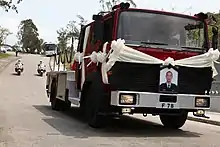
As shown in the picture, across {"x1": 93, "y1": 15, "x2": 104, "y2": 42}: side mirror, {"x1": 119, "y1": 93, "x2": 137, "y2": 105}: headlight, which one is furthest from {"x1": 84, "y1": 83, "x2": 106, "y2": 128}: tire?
{"x1": 93, "y1": 15, "x2": 104, "y2": 42}: side mirror

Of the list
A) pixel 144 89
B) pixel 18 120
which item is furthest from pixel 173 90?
pixel 18 120

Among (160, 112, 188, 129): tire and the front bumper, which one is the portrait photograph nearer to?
the front bumper

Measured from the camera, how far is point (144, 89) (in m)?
10.9

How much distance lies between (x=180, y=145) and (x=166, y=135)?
5.21ft

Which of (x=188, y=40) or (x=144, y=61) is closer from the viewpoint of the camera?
(x=144, y=61)

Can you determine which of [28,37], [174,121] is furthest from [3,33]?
[174,121]

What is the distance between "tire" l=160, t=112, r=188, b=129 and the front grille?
117 centimetres

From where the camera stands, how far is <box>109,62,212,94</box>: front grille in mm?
10758

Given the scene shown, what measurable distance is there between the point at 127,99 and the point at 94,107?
1268 mm

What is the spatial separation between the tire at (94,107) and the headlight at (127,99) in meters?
0.71

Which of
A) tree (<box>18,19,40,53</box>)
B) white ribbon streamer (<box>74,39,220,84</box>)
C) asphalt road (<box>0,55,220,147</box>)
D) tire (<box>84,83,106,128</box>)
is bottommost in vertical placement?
asphalt road (<box>0,55,220,147</box>)

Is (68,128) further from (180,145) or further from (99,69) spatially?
(180,145)

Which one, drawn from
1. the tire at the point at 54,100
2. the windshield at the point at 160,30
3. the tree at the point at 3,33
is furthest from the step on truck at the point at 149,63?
the tree at the point at 3,33

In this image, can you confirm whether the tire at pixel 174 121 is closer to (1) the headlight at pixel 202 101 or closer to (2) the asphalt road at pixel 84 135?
(2) the asphalt road at pixel 84 135
